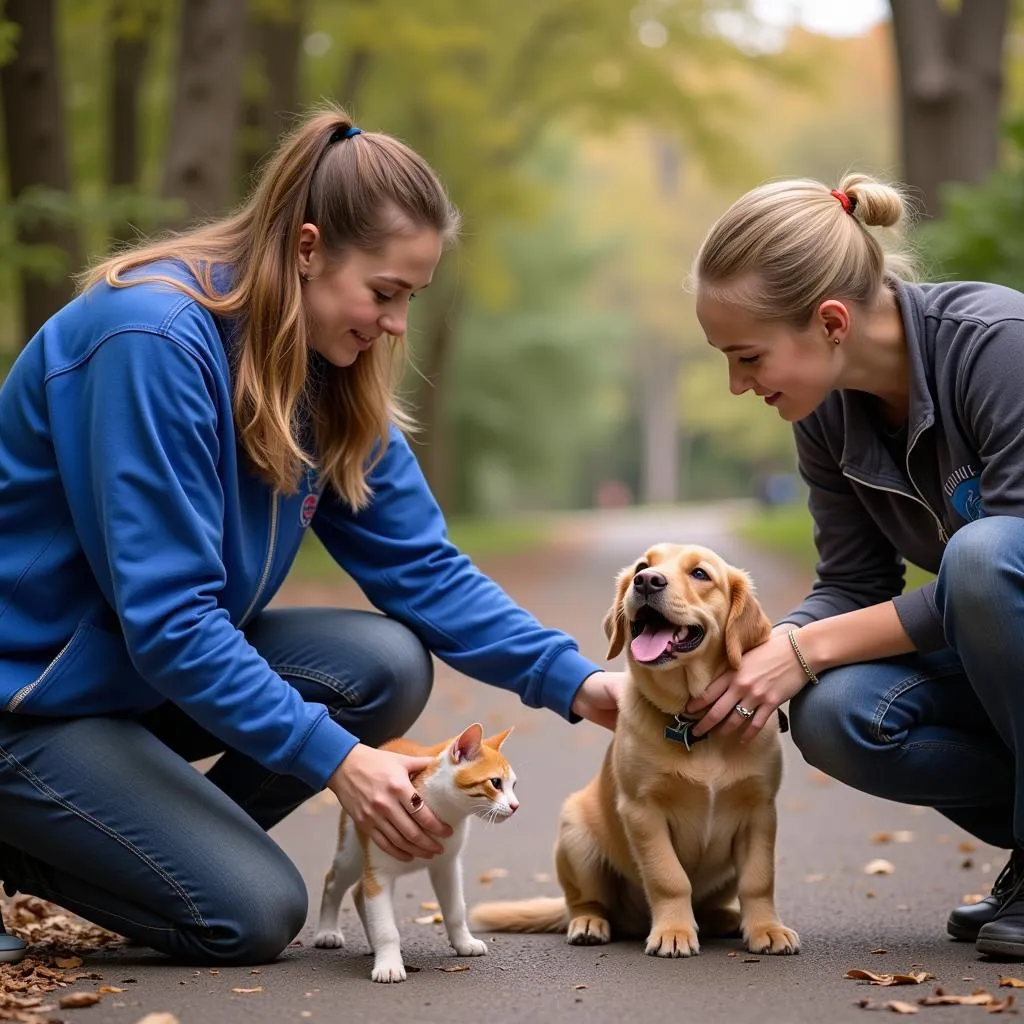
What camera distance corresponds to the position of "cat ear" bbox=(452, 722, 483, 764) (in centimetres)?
355

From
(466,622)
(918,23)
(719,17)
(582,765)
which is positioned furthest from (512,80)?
(466,622)

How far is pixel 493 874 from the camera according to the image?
5102mm

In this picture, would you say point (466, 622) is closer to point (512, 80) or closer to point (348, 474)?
point (348, 474)

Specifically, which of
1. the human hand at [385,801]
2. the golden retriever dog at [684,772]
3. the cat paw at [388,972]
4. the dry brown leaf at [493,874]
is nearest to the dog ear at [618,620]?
the golden retriever dog at [684,772]

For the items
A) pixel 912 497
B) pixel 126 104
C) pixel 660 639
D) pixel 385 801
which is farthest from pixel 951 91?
pixel 385 801

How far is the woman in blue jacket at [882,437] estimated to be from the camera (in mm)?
3689

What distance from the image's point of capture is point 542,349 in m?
29.4

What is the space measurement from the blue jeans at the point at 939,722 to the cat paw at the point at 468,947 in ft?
3.21

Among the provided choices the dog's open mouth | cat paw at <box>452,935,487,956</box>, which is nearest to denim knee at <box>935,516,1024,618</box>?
the dog's open mouth

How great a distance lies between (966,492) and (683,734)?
93cm

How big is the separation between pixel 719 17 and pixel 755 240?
1689 centimetres

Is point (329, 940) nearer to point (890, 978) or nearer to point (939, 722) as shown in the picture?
point (890, 978)

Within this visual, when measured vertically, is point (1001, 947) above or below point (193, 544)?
below

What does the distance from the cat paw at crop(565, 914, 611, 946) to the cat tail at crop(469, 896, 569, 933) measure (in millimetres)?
161
